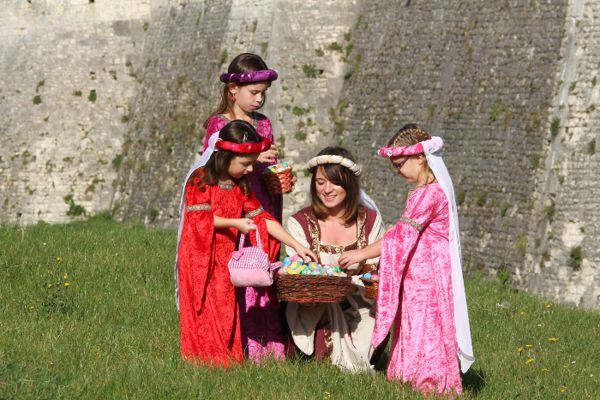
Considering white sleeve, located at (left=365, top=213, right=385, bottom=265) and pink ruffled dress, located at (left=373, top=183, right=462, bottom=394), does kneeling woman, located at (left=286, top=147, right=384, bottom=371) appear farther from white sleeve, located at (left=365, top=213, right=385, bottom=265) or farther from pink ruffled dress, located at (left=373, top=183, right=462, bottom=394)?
pink ruffled dress, located at (left=373, top=183, right=462, bottom=394)

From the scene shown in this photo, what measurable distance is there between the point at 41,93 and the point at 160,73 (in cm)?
307

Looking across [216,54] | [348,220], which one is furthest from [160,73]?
[348,220]

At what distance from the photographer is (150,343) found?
28.6 ft

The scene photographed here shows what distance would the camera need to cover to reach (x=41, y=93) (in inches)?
919

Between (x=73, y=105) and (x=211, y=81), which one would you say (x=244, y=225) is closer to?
(x=211, y=81)

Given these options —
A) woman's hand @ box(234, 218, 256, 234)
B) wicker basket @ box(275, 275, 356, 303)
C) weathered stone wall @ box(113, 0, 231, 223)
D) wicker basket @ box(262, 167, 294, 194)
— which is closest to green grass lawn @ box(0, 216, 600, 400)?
wicker basket @ box(275, 275, 356, 303)

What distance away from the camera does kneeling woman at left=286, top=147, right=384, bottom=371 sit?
26.7 feet

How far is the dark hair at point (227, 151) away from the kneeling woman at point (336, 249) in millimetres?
469

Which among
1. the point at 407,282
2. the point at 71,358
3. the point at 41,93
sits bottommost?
the point at 71,358

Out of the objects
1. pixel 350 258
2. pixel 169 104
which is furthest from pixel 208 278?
pixel 169 104

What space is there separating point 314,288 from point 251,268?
43cm

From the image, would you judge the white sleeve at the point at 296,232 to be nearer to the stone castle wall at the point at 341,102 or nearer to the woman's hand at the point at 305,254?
the woman's hand at the point at 305,254

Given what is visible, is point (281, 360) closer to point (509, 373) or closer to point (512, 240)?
point (509, 373)

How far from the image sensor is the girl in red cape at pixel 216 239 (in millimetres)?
7957
